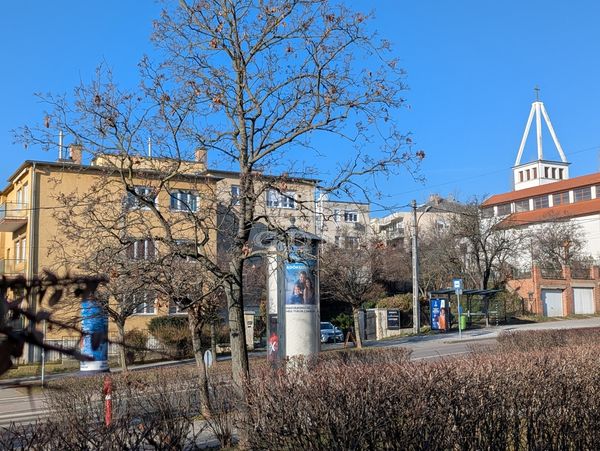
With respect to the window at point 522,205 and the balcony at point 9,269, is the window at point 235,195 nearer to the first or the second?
the balcony at point 9,269

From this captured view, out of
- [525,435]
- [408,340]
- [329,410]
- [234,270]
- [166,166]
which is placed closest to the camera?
[329,410]

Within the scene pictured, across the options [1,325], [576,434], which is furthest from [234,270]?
[1,325]

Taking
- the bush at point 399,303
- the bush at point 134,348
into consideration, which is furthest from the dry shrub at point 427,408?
the bush at point 399,303

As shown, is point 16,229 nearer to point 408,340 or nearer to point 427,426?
point 408,340

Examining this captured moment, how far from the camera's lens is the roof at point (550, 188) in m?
72.1

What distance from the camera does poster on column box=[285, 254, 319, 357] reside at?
15.2 metres

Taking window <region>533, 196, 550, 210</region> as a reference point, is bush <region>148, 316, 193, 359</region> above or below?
below

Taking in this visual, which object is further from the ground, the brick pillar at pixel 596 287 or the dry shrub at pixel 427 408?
the brick pillar at pixel 596 287

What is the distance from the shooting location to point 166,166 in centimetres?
1066

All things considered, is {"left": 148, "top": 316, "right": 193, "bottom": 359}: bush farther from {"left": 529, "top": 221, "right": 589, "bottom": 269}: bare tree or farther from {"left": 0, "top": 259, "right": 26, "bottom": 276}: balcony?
{"left": 529, "top": 221, "right": 589, "bottom": 269}: bare tree

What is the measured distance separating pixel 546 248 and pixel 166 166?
51.2m

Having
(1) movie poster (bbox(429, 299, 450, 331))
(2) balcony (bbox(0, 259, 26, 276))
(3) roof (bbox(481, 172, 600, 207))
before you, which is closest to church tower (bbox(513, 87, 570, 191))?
(3) roof (bbox(481, 172, 600, 207))

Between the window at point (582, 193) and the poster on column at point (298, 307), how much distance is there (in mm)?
64237

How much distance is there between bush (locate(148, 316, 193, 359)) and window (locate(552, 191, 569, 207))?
54.8 m
